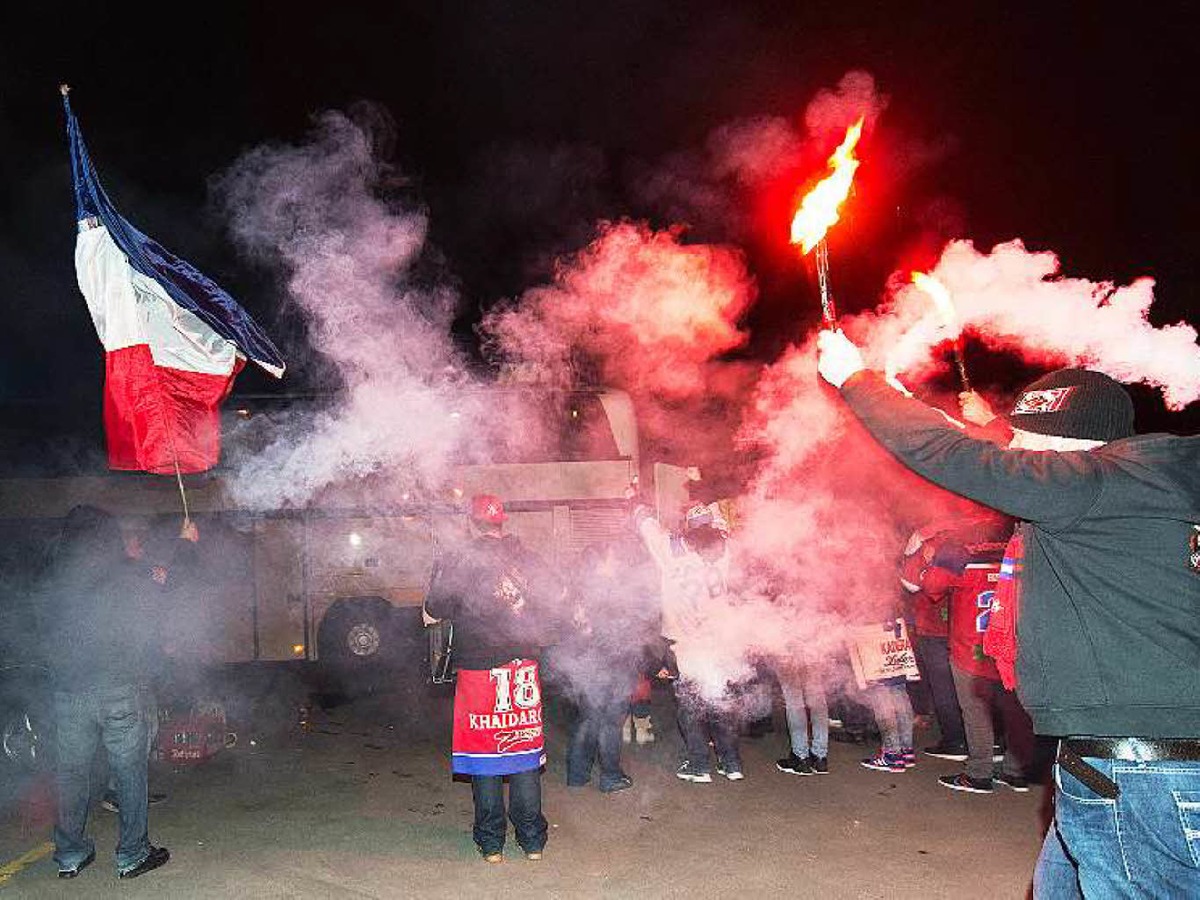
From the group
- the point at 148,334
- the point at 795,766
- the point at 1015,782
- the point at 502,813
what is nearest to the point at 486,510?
the point at 502,813

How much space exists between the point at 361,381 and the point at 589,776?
4768mm

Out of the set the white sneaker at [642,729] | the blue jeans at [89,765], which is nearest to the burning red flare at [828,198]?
the blue jeans at [89,765]

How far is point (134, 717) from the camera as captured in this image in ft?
16.4

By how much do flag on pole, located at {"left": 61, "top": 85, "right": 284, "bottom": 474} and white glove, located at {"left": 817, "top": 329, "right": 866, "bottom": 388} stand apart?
14.2 feet

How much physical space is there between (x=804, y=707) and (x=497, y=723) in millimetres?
2954

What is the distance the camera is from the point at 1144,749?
2.25 m

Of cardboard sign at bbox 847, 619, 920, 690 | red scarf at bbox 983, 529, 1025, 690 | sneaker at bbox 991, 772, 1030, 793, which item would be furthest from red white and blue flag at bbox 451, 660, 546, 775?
sneaker at bbox 991, 772, 1030, 793

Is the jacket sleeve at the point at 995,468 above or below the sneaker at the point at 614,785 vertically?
above

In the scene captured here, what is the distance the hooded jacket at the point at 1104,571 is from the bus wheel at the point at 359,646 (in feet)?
30.9

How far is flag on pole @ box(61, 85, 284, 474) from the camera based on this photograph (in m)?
5.23

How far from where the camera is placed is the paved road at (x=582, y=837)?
4.65 m

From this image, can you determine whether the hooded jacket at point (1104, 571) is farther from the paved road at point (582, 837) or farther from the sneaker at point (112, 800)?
the sneaker at point (112, 800)

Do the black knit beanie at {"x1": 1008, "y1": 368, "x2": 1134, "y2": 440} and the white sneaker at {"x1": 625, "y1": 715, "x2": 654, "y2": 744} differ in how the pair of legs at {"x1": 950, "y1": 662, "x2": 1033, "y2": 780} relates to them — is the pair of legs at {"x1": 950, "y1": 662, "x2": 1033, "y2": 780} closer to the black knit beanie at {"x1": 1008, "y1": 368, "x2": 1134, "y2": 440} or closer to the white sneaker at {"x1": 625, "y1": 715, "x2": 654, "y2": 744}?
the white sneaker at {"x1": 625, "y1": 715, "x2": 654, "y2": 744}

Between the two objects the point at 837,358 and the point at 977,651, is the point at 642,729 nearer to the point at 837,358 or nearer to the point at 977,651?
the point at 977,651
